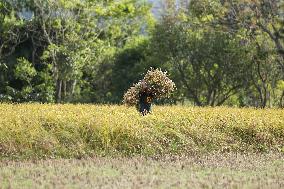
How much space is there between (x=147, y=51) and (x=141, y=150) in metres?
18.3

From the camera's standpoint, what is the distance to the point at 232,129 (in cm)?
1242

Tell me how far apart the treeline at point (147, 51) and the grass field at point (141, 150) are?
492 inches

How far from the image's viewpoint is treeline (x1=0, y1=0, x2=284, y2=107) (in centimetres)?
2570

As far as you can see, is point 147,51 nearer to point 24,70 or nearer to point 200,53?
point 200,53

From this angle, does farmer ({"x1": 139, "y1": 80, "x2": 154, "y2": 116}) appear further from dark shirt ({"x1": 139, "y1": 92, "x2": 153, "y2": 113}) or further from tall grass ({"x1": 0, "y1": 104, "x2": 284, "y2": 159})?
tall grass ({"x1": 0, "y1": 104, "x2": 284, "y2": 159})

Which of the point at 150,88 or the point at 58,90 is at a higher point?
the point at 150,88

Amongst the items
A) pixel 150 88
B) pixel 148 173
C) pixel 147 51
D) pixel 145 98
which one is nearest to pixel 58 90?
pixel 147 51

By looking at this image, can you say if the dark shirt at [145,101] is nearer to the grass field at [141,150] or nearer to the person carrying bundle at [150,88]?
the person carrying bundle at [150,88]

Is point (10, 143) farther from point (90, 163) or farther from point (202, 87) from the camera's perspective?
point (202, 87)

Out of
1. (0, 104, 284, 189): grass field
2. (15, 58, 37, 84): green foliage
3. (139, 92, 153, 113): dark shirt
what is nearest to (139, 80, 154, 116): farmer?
(139, 92, 153, 113): dark shirt

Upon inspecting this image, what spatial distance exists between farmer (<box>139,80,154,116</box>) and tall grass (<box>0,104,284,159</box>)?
839 millimetres

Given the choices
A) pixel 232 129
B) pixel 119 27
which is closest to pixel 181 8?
pixel 119 27

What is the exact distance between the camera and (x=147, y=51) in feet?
94.7

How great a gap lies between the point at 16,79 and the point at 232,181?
852 inches
